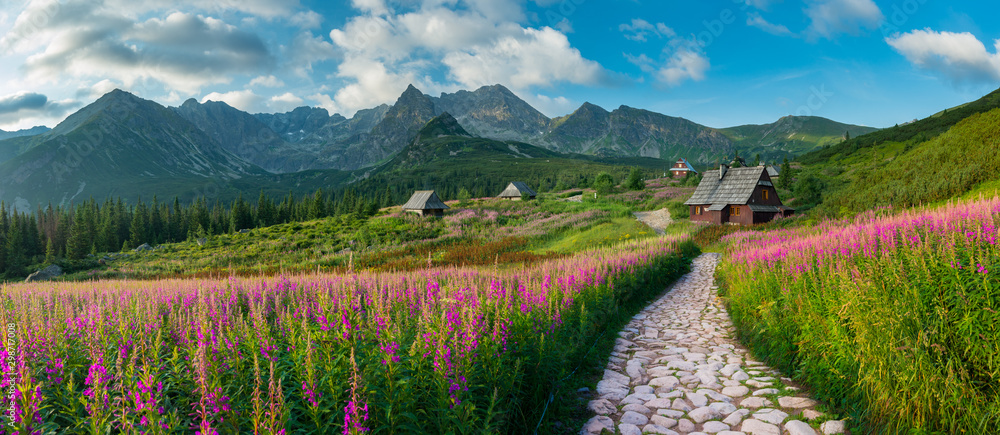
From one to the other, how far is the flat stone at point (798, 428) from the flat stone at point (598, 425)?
1.91 meters

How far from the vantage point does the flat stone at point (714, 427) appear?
464 cm

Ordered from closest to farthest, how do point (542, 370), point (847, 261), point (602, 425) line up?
1. point (602, 425)
2. point (542, 370)
3. point (847, 261)

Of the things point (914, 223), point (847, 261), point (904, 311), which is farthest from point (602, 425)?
point (914, 223)

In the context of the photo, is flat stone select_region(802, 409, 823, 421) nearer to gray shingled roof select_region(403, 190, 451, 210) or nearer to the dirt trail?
the dirt trail

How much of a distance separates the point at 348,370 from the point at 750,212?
36.2 meters

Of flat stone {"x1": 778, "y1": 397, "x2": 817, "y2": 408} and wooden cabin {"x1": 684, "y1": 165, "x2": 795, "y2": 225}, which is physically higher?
wooden cabin {"x1": 684, "y1": 165, "x2": 795, "y2": 225}

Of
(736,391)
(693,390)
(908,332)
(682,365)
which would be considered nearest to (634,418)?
(693,390)

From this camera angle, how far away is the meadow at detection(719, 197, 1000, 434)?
3.82 meters

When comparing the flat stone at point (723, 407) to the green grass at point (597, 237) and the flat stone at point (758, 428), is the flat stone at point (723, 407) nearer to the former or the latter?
the flat stone at point (758, 428)

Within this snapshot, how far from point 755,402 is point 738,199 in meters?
32.9

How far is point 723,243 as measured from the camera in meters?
23.2

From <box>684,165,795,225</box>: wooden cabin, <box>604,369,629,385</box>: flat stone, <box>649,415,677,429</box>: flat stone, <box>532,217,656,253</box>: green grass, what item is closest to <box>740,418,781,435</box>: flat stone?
<box>649,415,677,429</box>: flat stone

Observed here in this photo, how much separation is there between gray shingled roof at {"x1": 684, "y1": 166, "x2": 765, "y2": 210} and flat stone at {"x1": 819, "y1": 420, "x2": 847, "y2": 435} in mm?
32522

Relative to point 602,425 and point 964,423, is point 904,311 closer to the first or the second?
point 964,423
